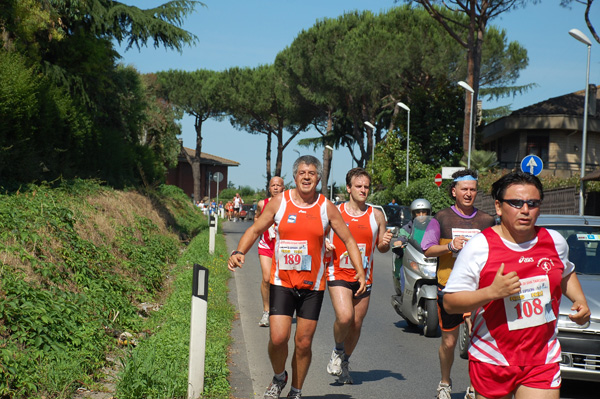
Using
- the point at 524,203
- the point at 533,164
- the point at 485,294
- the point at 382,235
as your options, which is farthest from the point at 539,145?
the point at 485,294

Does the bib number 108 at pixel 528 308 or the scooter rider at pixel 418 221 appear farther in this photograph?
the scooter rider at pixel 418 221

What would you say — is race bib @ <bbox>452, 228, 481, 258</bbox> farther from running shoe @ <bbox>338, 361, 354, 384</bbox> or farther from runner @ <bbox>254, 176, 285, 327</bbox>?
runner @ <bbox>254, 176, 285, 327</bbox>

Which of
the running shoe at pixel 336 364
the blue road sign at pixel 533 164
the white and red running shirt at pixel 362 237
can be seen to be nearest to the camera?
the white and red running shirt at pixel 362 237

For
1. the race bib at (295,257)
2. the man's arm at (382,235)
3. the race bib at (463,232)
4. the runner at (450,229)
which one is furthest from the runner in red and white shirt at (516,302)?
the man's arm at (382,235)

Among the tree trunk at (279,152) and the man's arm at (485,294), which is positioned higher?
the tree trunk at (279,152)

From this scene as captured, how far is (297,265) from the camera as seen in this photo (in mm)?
5820

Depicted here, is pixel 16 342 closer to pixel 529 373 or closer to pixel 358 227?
pixel 358 227

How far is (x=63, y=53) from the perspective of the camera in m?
19.0

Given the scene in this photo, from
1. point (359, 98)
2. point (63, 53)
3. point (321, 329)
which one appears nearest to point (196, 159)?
point (359, 98)

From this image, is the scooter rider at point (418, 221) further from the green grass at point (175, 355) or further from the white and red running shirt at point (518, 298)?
the white and red running shirt at point (518, 298)

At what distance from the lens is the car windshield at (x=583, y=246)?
7.61 metres

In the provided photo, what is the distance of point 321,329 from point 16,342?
5034 millimetres

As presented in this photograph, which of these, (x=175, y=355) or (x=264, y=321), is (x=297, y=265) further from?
(x=264, y=321)

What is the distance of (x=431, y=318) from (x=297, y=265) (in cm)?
415
